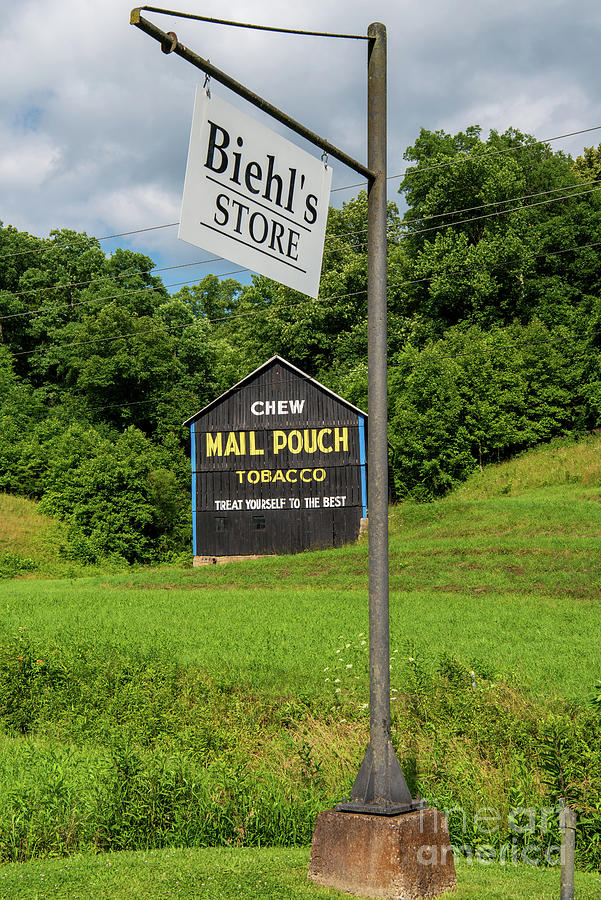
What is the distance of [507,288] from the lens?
52688 millimetres

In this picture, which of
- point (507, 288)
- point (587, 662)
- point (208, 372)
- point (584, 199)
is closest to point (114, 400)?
point (208, 372)

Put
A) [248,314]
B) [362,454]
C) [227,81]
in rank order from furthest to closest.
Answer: [248,314]
[362,454]
[227,81]

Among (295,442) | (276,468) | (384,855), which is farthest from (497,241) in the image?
(384,855)

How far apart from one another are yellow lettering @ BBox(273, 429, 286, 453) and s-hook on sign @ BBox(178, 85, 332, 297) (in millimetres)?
29918

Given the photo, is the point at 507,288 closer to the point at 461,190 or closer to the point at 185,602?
the point at 461,190

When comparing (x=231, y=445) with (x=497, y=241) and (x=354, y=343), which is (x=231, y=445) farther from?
(x=497, y=241)

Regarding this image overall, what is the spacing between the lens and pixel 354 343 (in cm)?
5328

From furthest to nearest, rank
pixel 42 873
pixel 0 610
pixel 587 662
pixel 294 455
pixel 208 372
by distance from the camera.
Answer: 1. pixel 208 372
2. pixel 294 455
3. pixel 0 610
4. pixel 587 662
5. pixel 42 873

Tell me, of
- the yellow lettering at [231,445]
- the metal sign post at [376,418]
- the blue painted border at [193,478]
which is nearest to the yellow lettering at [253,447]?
the yellow lettering at [231,445]

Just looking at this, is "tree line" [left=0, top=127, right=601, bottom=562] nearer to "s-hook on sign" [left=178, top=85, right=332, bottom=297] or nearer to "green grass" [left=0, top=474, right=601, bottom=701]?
"green grass" [left=0, top=474, right=601, bottom=701]

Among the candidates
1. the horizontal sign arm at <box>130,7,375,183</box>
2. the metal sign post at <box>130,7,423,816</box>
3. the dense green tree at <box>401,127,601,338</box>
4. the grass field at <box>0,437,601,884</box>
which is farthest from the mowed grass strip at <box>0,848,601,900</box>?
the dense green tree at <box>401,127,601,338</box>

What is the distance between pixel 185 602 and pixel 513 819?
16901mm

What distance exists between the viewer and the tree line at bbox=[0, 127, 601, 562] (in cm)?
4388

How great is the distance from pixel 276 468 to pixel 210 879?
3026 centimetres
